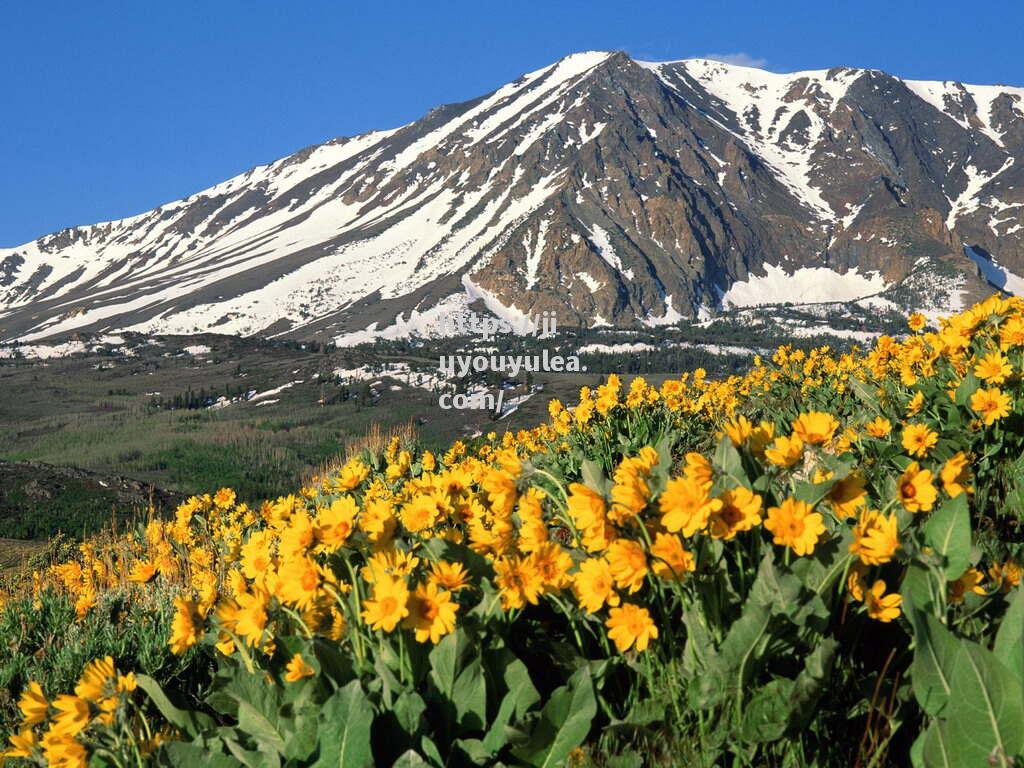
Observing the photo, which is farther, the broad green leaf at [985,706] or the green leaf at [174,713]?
the green leaf at [174,713]

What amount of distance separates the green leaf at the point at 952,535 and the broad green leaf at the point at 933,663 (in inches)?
10.0

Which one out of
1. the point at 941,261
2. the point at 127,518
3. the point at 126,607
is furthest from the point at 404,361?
the point at 941,261

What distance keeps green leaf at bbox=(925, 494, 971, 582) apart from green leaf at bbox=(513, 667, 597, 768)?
811 mm

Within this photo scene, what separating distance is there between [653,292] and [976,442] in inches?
7116

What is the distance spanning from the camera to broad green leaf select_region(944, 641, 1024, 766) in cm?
149

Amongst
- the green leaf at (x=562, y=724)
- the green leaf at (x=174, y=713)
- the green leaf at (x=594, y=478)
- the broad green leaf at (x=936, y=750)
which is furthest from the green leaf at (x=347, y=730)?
the broad green leaf at (x=936, y=750)

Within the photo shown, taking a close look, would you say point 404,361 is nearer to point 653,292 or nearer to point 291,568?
point 291,568

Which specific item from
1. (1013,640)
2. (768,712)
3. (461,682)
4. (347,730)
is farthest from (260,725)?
(1013,640)


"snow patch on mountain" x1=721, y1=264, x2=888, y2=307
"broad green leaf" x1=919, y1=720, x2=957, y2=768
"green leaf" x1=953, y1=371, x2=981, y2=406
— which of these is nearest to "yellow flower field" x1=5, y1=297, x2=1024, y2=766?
"broad green leaf" x1=919, y1=720, x2=957, y2=768

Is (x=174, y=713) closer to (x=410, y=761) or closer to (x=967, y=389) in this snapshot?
(x=410, y=761)

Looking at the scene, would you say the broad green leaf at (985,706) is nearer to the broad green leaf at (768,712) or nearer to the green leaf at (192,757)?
the broad green leaf at (768,712)

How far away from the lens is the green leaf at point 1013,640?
1550mm

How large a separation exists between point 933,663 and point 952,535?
350 mm

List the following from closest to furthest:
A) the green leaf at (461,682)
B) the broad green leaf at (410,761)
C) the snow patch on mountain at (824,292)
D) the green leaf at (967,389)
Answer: the broad green leaf at (410,761), the green leaf at (461,682), the green leaf at (967,389), the snow patch on mountain at (824,292)
